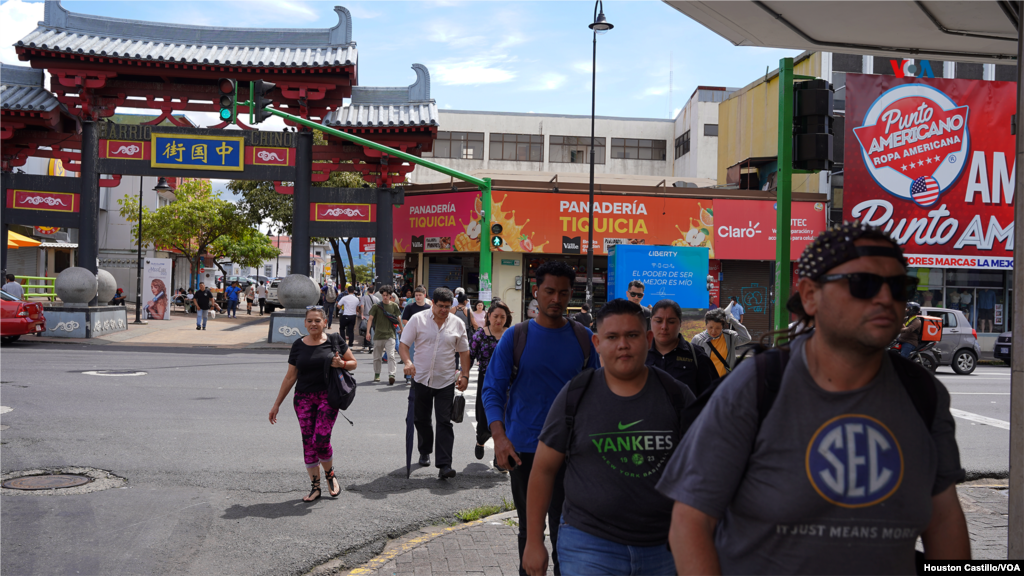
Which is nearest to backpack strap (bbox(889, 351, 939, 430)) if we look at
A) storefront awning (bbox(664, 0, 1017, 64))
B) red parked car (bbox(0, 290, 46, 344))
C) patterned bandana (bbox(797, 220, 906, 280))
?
patterned bandana (bbox(797, 220, 906, 280))

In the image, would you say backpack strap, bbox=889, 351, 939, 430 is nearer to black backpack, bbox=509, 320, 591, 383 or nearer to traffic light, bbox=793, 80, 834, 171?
black backpack, bbox=509, 320, 591, 383

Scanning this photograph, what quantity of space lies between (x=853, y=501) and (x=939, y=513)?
327mm

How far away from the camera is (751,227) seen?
29203 millimetres

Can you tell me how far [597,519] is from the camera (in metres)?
2.96

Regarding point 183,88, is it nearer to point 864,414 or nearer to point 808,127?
point 808,127

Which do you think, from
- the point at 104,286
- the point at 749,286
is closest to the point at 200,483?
the point at 104,286

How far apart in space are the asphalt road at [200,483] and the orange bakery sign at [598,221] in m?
16.5

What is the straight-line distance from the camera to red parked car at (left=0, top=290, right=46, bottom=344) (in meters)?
18.1

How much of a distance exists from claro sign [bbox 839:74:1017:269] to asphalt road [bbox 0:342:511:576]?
20746mm

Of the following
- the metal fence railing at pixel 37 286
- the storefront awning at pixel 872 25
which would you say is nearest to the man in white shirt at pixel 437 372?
the storefront awning at pixel 872 25

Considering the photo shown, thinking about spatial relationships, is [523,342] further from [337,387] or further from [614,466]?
[337,387]

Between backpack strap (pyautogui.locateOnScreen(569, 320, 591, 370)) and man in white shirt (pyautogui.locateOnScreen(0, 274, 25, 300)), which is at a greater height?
backpack strap (pyautogui.locateOnScreen(569, 320, 591, 370))

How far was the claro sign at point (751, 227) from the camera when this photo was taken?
29062 mm

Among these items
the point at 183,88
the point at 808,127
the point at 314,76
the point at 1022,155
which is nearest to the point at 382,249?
the point at 314,76
